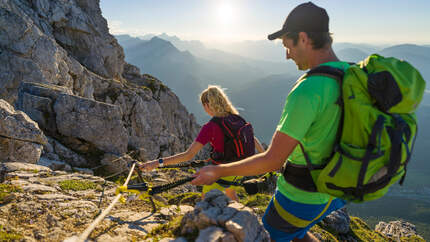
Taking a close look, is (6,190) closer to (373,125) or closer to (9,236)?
(9,236)

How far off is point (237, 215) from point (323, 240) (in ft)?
25.1

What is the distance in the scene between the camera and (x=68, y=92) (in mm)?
18562

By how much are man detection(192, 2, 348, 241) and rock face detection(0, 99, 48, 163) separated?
11.4m

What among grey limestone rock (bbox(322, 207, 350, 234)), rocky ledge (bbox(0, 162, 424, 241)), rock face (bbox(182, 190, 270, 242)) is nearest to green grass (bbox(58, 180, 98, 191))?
rocky ledge (bbox(0, 162, 424, 241))

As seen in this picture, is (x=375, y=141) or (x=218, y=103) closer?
(x=375, y=141)

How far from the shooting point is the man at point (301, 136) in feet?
10.2

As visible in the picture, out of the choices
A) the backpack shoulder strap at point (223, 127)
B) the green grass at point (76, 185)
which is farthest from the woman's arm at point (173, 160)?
the green grass at point (76, 185)

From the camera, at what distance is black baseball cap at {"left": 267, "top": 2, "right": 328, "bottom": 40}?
3441 mm

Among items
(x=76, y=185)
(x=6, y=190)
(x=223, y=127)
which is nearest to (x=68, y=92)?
(x=76, y=185)

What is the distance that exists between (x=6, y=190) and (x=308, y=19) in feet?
27.4

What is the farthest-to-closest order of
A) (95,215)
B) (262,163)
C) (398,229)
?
(398,229) → (95,215) → (262,163)

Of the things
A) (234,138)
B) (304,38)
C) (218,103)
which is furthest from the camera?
(218,103)

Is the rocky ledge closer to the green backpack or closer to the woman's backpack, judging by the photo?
the woman's backpack

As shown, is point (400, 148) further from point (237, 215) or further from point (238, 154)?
point (238, 154)
